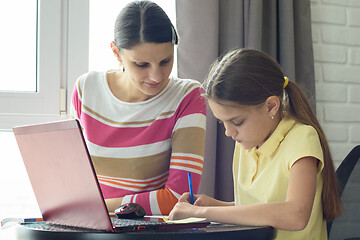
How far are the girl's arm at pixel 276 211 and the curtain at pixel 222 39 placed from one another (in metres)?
0.93

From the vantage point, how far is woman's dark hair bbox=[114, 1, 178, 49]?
1366 millimetres

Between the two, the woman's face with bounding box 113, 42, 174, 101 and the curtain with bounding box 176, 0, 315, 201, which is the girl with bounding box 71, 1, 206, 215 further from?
the curtain with bounding box 176, 0, 315, 201

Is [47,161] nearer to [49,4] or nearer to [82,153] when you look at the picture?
[82,153]

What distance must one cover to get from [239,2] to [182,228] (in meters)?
1.34

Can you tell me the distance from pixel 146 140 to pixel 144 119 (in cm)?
7

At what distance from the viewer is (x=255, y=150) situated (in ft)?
4.03

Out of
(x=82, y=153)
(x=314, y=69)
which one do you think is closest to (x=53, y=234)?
(x=82, y=153)

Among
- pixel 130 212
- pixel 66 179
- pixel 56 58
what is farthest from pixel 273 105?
pixel 56 58

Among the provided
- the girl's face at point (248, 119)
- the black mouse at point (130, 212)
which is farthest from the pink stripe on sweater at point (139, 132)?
the black mouse at point (130, 212)

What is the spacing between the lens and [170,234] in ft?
2.50

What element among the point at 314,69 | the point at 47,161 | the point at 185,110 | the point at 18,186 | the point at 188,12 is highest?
the point at 188,12

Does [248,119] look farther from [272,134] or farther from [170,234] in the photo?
[170,234]

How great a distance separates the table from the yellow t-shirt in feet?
0.81

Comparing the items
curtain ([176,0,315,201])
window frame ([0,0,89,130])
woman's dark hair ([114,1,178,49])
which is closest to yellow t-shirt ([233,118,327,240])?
woman's dark hair ([114,1,178,49])
